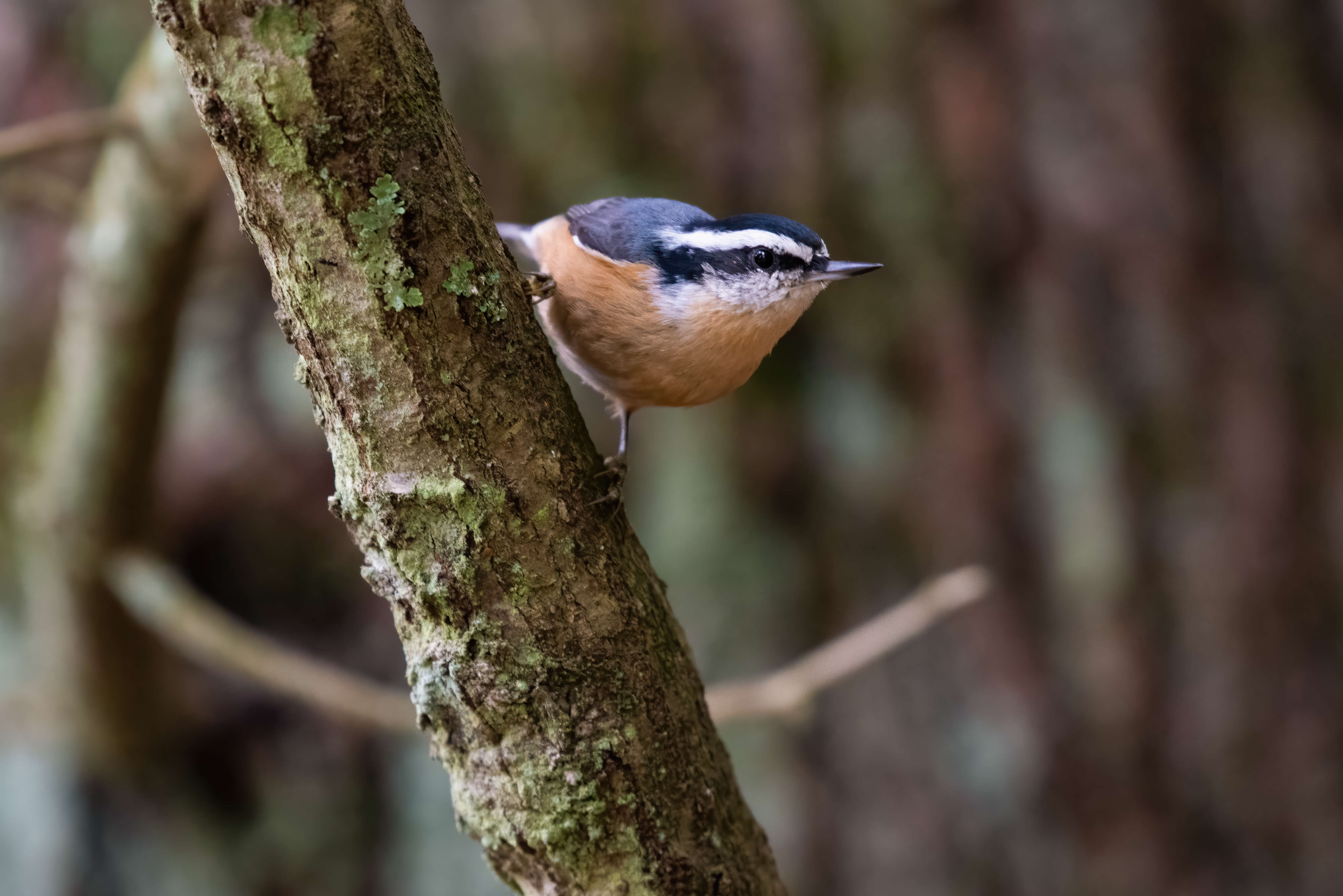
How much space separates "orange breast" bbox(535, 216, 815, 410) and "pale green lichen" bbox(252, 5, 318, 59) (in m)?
0.89

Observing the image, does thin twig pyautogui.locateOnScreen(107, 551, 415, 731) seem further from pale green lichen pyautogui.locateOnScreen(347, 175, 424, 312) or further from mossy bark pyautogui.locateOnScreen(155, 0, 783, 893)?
pale green lichen pyautogui.locateOnScreen(347, 175, 424, 312)

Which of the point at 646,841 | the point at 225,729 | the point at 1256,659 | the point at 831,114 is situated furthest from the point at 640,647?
the point at 225,729

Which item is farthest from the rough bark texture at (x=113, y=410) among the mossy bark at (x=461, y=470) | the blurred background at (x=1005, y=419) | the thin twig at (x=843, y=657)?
the thin twig at (x=843, y=657)

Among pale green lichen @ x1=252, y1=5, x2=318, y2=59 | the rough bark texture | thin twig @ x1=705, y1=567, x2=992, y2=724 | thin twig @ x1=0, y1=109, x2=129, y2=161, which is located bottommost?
thin twig @ x1=705, y1=567, x2=992, y2=724

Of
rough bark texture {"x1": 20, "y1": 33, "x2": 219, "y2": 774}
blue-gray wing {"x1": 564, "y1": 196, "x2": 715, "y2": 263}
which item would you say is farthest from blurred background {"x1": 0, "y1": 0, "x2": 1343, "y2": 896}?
blue-gray wing {"x1": 564, "y1": 196, "x2": 715, "y2": 263}

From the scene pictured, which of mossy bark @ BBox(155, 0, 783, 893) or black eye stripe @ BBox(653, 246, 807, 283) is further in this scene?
black eye stripe @ BBox(653, 246, 807, 283)

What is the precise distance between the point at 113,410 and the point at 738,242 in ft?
5.97

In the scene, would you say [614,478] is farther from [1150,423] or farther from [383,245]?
[1150,423]

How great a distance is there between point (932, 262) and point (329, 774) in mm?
2877

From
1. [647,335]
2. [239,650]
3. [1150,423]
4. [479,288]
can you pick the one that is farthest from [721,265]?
[1150,423]

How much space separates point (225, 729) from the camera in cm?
385

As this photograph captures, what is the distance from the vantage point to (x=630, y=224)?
1970mm

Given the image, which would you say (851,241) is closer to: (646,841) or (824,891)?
(824,891)

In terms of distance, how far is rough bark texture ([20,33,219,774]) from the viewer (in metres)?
2.25
